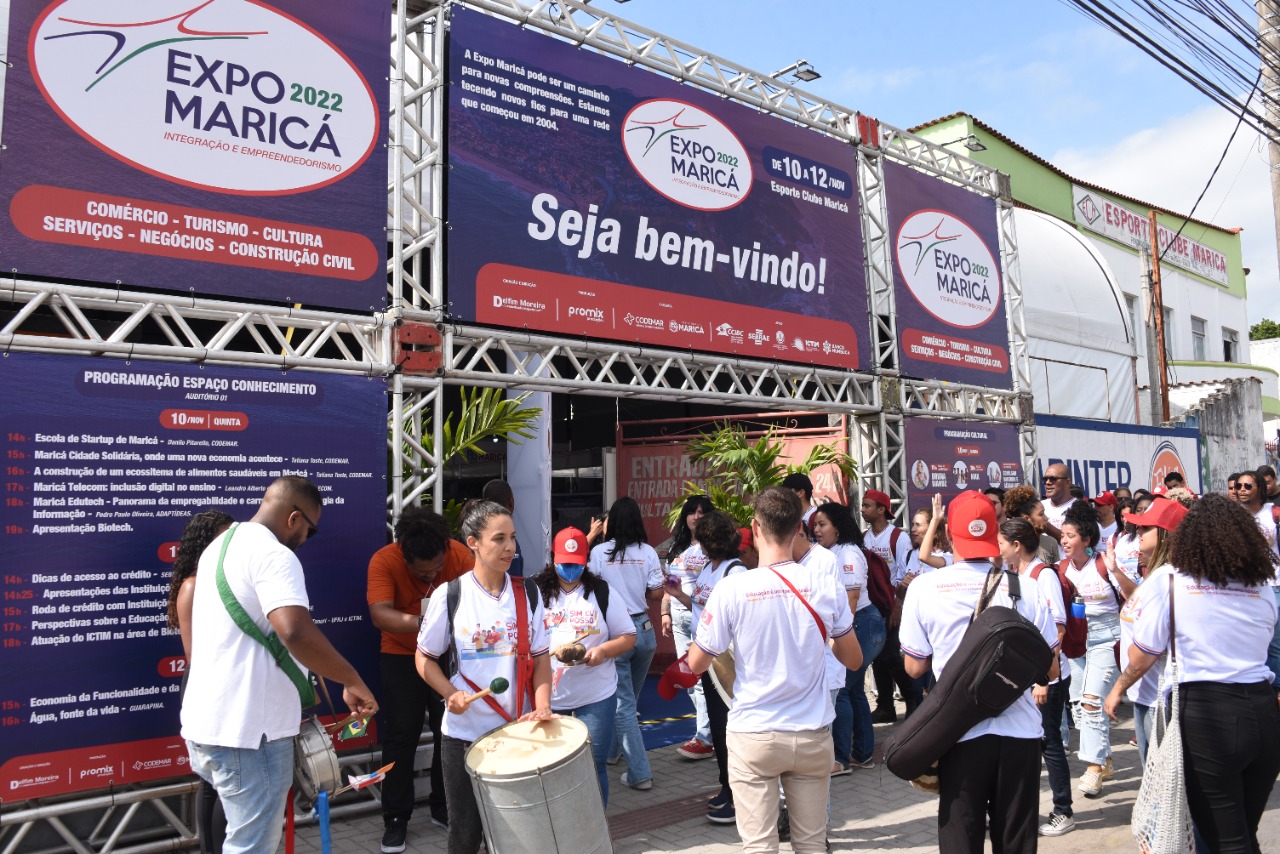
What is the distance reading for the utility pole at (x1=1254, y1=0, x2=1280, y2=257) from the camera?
1185cm

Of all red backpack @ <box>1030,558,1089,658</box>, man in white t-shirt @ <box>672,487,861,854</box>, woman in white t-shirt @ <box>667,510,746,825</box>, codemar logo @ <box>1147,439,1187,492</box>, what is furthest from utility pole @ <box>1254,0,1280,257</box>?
man in white t-shirt @ <box>672,487,861,854</box>

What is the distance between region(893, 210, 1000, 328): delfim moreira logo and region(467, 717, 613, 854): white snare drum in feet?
28.5

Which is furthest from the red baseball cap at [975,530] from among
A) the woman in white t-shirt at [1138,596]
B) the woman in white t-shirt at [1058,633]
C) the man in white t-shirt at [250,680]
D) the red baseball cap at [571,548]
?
the man in white t-shirt at [250,680]

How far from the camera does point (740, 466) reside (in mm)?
10055

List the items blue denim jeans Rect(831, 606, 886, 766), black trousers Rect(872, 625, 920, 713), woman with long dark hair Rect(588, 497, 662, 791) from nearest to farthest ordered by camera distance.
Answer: blue denim jeans Rect(831, 606, 886, 766), woman with long dark hair Rect(588, 497, 662, 791), black trousers Rect(872, 625, 920, 713)

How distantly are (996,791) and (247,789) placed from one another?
273 centimetres

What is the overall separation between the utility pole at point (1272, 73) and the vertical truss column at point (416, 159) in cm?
1005

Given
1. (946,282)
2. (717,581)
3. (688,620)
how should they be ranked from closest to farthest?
(717,581)
(688,620)
(946,282)

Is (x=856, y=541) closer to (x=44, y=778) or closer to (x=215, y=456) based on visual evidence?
(x=215, y=456)

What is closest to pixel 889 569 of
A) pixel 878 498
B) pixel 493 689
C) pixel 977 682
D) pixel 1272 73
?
pixel 878 498

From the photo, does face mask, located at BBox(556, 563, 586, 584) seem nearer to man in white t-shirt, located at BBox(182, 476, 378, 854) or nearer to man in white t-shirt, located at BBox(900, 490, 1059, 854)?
man in white t-shirt, located at BBox(182, 476, 378, 854)

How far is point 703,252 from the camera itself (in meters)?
8.92

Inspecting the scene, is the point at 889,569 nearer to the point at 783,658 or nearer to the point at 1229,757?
the point at 1229,757

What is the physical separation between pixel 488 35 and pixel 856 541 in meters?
4.72
